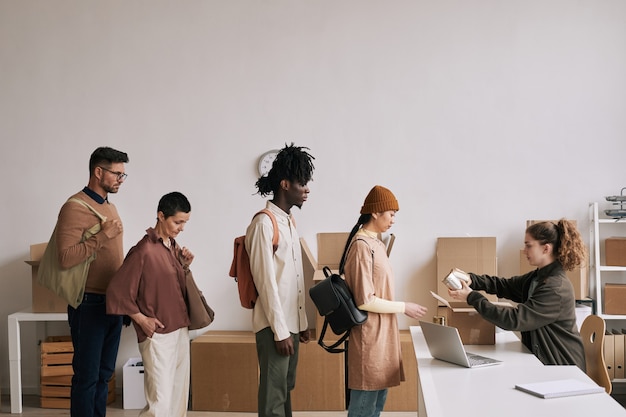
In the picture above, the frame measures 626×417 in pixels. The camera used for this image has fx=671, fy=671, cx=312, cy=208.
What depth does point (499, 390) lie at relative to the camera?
7.97 feet

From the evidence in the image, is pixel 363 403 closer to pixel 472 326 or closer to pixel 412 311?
pixel 412 311

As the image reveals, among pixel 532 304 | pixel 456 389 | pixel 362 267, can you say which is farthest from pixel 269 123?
pixel 456 389

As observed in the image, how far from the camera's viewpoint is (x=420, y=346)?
321 centimetres

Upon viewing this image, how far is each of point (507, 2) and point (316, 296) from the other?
2.95 metres

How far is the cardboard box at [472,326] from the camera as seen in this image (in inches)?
125

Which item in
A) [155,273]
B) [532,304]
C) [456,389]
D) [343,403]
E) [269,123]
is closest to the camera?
[456,389]

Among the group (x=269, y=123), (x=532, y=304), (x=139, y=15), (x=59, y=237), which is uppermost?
(x=139, y=15)

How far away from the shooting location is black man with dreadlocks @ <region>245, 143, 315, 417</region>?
3.10 meters

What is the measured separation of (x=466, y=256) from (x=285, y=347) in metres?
2.01

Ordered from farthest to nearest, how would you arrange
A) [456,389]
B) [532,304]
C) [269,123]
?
[269,123] → [532,304] → [456,389]

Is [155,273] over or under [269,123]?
under

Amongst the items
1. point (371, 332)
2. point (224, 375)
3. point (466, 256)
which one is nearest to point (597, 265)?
point (466, 256)

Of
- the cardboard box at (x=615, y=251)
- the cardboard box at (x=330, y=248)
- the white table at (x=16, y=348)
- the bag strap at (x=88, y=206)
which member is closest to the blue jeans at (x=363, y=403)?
the bag strap at (x=88, y=206)

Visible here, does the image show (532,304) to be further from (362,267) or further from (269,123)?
(269,123)
